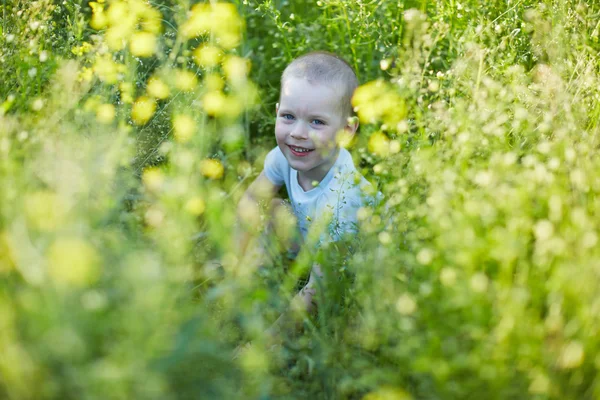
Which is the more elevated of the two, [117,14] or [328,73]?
[117,14]

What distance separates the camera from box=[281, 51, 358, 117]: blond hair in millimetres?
2928

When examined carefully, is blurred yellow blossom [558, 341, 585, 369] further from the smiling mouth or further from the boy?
the smiling mouth

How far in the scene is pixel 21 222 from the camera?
4.79 feet

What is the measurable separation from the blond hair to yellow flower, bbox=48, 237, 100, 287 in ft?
5.80

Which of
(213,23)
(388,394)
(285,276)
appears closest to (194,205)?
(285,276)

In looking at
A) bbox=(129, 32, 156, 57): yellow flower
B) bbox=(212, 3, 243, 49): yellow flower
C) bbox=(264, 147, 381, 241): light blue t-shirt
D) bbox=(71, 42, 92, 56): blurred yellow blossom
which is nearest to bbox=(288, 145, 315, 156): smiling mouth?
bbox=(264, 147, 381, 241): light blue t-shirt

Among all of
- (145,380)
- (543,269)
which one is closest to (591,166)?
(543,269)

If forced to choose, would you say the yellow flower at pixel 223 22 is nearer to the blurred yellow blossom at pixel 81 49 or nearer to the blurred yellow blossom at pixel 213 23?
the blurred yellow blossom at pixel 213 23

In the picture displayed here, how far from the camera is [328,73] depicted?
2.95m

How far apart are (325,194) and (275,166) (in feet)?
1.63

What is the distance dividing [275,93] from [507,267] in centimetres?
243

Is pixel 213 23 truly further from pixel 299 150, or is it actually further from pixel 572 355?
pixel 572 355

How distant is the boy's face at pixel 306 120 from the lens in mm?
2891

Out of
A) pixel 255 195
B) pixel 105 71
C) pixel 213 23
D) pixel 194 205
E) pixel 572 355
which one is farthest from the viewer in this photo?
pixel 255 195
